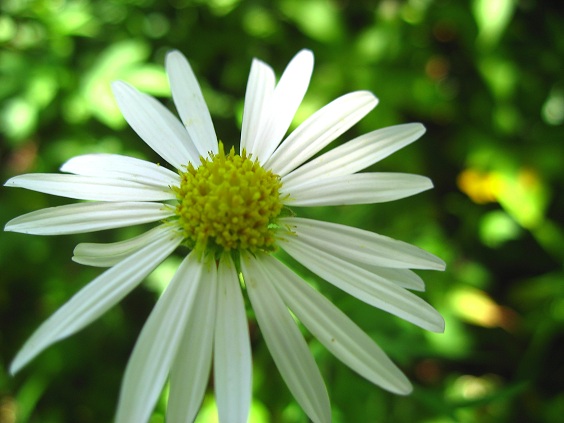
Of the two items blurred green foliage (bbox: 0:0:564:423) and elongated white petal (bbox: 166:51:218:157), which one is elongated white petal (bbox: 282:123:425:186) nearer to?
elongated white petal (bbox: 166:51:218:157)

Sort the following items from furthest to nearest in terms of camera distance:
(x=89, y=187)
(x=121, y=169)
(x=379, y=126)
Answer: (x=379, y=126), (x=121, y=169), (x=89, y=187)

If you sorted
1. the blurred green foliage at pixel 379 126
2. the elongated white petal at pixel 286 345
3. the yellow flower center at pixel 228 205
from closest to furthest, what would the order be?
the elongated white petal at pixel 286 345 < the yellow flower center at pixel 228 205 < the blurred green foliage at pixel 379 126

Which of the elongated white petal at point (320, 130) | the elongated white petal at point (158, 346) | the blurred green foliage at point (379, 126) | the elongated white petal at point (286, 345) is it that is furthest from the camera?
the blurred green foliage at point (379, 126)

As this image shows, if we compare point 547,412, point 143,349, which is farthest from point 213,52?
point 547,412

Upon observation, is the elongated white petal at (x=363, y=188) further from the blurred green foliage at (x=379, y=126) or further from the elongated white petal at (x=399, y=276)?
the blurred green foliage at (x=379, y=126)

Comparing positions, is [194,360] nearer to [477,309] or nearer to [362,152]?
[362,152]

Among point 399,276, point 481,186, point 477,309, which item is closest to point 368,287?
point 399,276

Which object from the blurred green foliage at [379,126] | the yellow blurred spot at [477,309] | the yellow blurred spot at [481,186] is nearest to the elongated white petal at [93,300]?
the blurred green foliage at [379,126]

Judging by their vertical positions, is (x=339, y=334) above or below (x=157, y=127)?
below

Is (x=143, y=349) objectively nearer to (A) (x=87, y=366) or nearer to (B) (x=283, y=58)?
(A) (x=87, y=366)
